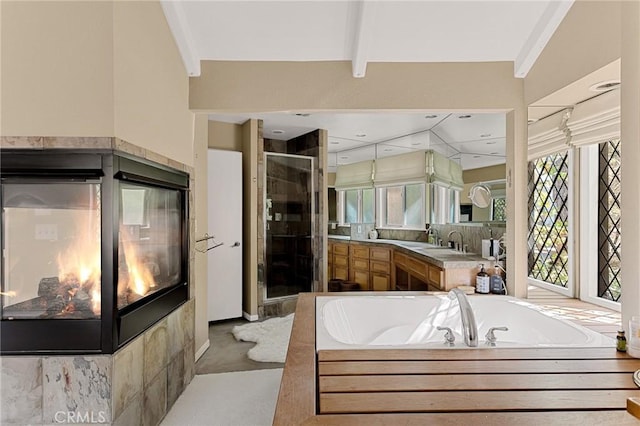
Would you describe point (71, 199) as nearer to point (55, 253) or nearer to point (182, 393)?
point (55, 253)

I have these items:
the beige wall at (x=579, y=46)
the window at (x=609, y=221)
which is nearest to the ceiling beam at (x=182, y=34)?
the beige wall at (x=579, y=46)

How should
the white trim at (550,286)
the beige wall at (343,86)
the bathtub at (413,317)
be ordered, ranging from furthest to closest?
the white trim at (550,286) < the beige wall at (343,86) < the bathtub at (413,317)

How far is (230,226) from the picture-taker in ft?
13.0

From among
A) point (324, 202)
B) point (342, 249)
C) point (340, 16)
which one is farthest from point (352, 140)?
point (340, 16)

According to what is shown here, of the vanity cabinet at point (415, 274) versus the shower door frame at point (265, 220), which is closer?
the vanity cabinet at point (415, 274)

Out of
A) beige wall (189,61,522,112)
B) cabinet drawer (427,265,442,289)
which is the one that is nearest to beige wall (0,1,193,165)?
beige wall (189,61,522,112)

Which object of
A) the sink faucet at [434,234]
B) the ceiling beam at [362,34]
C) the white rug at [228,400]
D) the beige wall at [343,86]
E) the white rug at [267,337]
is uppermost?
the ceiling beam at [362,34]

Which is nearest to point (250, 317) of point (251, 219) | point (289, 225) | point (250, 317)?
point (250, 317)

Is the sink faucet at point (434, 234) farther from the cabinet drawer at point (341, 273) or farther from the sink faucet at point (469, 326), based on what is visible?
the sink faucet at point (469, 326)

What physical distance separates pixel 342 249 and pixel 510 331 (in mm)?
3159

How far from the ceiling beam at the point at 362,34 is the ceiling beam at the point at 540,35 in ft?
3.50

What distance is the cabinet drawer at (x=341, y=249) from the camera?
5391 millimetres

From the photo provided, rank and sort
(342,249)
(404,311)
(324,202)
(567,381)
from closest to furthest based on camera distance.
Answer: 1. (567,381)
2. (404,311)
3. (324,202)
4. (342,249)

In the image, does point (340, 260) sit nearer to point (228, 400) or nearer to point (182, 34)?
point (228, 400)
